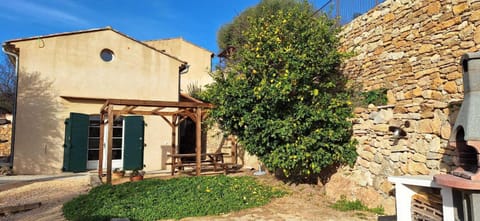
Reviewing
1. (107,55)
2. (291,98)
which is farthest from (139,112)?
(291,98)

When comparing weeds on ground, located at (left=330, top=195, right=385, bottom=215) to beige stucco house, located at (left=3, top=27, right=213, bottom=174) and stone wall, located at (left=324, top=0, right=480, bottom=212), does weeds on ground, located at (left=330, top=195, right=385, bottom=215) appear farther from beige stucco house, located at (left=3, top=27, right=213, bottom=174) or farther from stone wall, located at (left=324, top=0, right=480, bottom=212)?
beige stucco house, located at (left=3, top=27, right=213, bottom=174)

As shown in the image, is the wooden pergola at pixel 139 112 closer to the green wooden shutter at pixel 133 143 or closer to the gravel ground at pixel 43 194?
the gravel ground at pixel 43 194

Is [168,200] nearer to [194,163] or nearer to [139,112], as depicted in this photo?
[139,112]

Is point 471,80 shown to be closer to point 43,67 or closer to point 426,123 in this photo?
point 426,123

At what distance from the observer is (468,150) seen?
10.6 ft

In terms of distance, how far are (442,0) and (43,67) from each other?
10.9 metres

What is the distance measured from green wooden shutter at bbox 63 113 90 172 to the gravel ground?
47.1 inches

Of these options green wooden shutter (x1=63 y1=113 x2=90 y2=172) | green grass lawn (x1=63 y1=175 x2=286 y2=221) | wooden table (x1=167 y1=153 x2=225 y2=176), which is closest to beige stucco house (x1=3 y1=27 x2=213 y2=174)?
green wooden shutter (x1=63 y1=113 x2=90 y2=172)

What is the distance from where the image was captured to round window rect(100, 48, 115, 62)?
10.7 metres

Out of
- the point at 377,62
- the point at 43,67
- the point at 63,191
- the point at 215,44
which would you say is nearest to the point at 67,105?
the point at 43,67

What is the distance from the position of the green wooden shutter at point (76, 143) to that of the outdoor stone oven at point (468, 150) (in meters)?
10.1

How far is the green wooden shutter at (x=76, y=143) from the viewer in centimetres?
984

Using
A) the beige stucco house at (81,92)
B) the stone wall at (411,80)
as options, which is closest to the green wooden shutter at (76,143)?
the beige stucco house at (81,92)

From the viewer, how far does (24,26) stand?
13.9 m
